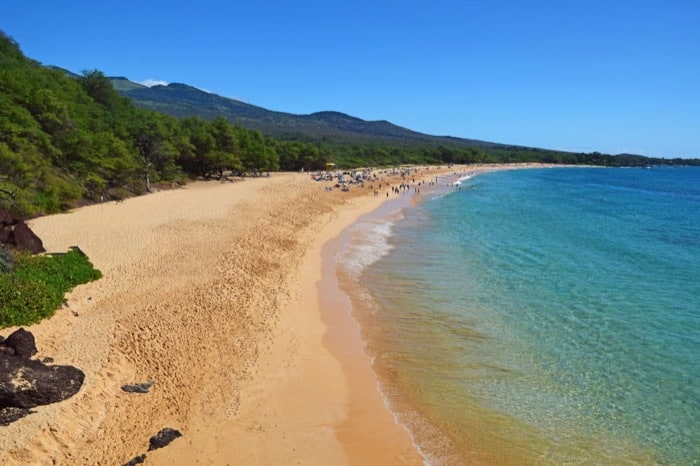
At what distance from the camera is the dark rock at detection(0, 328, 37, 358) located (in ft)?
32.0

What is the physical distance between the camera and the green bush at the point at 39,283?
1154 centimetres

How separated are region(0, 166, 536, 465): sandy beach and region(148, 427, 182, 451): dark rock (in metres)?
0.14

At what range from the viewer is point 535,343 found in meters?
13.9

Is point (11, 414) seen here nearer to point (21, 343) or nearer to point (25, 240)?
point (21, 343)

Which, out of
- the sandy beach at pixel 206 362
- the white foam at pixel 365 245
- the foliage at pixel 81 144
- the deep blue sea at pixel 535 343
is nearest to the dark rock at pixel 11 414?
the sandy beach at pixel 206 362

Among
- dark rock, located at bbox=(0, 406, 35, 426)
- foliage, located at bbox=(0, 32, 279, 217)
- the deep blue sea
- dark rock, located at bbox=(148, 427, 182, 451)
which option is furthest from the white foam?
foliage, located at bbox=(0, 32, 279, 217)

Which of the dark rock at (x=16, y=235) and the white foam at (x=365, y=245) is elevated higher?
the dark rock at (x=16, y=235)

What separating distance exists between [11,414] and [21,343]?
81.0 inches

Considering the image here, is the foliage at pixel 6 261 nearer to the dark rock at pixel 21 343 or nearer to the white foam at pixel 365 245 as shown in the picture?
the dark rock at pixel 21 343

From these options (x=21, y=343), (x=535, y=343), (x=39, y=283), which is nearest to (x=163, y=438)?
(x=21, y=343)

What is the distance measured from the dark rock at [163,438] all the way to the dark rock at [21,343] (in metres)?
3.56

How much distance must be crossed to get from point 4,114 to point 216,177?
3081 cm

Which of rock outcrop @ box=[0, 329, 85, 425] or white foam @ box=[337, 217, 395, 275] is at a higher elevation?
rock outcrop @ box=[0, 329, 85, 425]

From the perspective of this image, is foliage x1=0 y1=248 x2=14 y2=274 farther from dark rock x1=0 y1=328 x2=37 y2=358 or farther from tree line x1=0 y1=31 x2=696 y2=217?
tree line x1=0 y1=31 x2=696 y2=217
